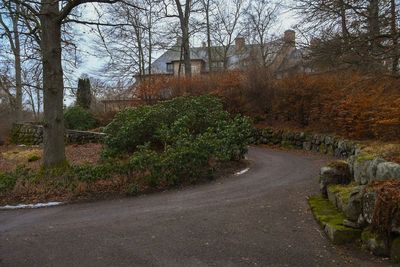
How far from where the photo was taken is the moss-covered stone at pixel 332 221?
5.73 metres

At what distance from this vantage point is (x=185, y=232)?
21.4 feet

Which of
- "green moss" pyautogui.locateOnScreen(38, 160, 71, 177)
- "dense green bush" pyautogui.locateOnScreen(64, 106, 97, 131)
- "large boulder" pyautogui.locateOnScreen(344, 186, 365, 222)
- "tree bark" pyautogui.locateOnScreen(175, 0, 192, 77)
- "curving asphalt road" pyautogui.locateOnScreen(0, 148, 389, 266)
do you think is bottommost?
"curving asphalt road" pyautogui.locateOnScreen(0, 148, 389, 266)

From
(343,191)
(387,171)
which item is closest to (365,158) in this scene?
(343,191)

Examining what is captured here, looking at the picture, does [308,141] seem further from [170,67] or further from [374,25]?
[170,67]

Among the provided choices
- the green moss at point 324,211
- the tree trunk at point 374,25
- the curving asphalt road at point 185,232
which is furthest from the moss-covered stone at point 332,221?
the tree trunk at point 374,25

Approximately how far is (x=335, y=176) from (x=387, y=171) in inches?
68.8

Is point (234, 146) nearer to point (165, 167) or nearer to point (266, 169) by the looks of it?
point (266, 169)

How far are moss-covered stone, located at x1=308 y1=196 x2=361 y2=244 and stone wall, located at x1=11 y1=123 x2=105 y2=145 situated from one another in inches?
573

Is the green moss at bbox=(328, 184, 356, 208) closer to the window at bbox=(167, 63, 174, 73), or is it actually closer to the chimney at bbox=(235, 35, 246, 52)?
the chimney at bbox=(235, 35, 246, 52)

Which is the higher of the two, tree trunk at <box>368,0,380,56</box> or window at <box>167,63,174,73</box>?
window at <box>167,63,174,73</box>

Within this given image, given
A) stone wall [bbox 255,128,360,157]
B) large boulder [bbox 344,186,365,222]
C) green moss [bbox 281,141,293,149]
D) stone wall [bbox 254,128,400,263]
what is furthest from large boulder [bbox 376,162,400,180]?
green moss [bbox 281,141,293,149]

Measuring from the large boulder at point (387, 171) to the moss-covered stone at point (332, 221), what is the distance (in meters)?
0.80

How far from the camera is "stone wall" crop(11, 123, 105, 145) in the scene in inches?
842

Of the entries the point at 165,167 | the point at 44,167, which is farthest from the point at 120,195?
the point at 44,167
